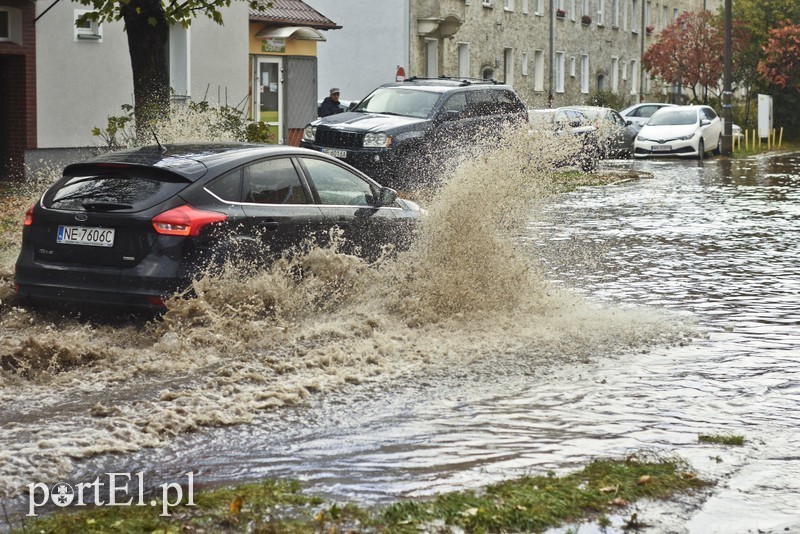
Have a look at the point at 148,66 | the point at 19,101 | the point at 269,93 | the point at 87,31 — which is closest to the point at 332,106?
the point at 269,93

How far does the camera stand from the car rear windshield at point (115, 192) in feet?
30.7

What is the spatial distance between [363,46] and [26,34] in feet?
76.2

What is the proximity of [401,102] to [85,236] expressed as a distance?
1531 centimetres

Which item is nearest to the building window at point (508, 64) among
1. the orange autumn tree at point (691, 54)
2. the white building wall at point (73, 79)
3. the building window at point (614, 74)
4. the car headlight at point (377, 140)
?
the orange autumn tree at point (691, 54)

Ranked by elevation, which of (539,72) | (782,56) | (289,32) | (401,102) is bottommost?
(401,102)

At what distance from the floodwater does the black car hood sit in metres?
9.00

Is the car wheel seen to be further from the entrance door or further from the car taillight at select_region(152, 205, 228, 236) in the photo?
the car taillight at select_region(152, 205, 228, 236)

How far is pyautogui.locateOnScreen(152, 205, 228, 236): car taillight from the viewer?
919cm

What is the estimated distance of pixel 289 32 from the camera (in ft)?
113

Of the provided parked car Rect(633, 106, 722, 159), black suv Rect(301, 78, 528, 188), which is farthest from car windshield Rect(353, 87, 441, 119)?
parked car Rect(633, 106, 722, 159)

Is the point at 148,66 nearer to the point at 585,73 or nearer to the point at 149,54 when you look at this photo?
the point at 149,54

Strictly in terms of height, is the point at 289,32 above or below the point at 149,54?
above

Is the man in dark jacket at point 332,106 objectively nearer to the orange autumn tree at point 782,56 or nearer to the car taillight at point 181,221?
the car taillight at point 181,221

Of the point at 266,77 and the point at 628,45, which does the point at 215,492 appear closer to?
the point at 266,77
